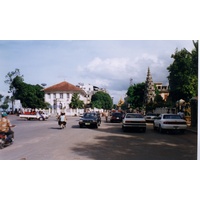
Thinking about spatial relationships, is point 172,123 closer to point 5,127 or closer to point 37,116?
point 5,127

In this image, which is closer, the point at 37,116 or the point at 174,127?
the point at 174,127

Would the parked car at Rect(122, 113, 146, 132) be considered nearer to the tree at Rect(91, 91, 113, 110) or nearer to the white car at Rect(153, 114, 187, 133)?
the white car at Rect(153, 114, 187, 133)

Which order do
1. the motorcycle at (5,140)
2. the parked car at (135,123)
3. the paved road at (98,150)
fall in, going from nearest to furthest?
1. the paved road at (98,150)
2. the motorcycle at (5,140)
3. the parked car at (135,123)

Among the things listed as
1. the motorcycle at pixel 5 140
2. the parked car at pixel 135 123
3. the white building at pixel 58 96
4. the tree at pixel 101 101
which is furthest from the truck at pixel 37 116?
the tree at pixel 101 101

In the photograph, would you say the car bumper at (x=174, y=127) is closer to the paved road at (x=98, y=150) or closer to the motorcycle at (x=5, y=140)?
the paved road at (x=98, y=150)

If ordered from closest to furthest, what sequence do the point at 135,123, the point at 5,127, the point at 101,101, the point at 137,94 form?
the point at 5,127 → the point at 135,123 → the point at 137,94 → the point at 101,101

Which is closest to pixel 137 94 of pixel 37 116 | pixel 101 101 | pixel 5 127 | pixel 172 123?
pixel 37 116

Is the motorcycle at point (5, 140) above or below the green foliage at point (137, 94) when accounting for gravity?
below

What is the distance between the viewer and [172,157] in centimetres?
957

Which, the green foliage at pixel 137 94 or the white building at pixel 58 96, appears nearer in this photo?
the white building at pixel 58 96

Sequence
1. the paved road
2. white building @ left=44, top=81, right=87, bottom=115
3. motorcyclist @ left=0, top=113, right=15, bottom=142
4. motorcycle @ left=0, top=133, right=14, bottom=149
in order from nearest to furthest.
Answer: the paved road → motorcycle @ left=0, top=133, right=14, bottom=149 → motorcyclist @ left=0, top=113, right=15, bottom=142 → white building @ left=44, top=81, right=87, bottom=115

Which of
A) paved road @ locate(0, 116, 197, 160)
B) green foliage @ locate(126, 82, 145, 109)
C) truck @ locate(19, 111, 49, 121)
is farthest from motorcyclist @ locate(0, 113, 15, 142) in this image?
green foliage @ locate(126, 82, 145, 109)

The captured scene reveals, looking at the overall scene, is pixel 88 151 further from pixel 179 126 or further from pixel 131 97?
pixel 131 97
